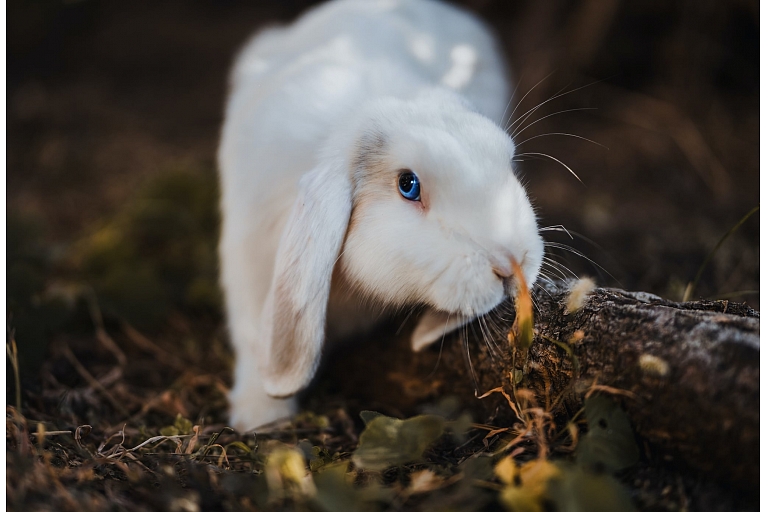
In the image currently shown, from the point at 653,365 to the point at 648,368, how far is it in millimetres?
16

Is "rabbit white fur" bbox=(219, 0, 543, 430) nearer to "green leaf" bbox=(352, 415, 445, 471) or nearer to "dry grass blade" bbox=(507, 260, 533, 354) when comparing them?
"dry grass blade" bbox=(507, 260, 533, 354)

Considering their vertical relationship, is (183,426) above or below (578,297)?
below

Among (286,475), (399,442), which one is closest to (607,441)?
(399,442)

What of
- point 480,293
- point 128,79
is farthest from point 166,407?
point 128,79

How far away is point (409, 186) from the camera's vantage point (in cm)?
196

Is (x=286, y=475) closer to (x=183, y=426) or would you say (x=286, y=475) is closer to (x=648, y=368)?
(x=183, y=426)

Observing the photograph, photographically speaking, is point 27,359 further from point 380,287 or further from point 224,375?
point 380,287

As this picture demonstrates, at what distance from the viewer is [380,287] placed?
1964 mm

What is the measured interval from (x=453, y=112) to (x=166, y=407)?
1636mm

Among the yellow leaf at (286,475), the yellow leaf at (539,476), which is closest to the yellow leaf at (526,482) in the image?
the yellow leaf at (539,476)

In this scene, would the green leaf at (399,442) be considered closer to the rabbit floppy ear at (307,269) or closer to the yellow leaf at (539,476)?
the yellow leaf at (539,476)

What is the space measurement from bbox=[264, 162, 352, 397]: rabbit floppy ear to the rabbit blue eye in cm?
18

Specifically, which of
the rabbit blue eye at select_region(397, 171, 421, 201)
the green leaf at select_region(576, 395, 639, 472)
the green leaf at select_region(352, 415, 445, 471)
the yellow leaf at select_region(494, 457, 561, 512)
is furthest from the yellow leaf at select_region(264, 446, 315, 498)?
the rabbit blue eye at select_region(397, 171, 421, 201)

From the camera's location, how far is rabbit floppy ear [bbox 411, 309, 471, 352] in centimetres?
212
